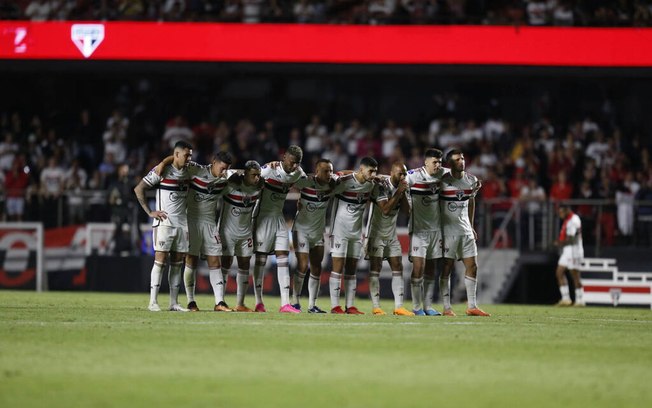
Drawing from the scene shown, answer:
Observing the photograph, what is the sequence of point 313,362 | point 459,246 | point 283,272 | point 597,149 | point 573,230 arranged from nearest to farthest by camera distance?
1. point 313,362
2. point 283,272
3. point 459,246
4. point 573,230
5. point 597,149

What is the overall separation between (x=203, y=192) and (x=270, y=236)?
44.5 inches

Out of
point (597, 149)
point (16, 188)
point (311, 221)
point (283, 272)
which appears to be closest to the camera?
point (283, 272)

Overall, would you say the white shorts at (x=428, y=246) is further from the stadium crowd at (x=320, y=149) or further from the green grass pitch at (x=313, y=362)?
the stadium crowd at (x=320, y=149)

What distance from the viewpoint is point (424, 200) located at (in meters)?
16.6

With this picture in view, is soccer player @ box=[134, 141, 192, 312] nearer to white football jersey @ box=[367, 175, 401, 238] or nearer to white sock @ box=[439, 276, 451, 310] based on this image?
white football jersey @ box=[367, 175, 401, 238]

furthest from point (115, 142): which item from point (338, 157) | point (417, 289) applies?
point (417, 289)

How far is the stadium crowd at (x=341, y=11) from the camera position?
1142 inches

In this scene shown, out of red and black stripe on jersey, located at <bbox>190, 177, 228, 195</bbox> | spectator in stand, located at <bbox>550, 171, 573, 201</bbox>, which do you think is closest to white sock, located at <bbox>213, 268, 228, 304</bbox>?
red and black stripe on jersey, located at <bbox>190, 177, 228, 195</bbox>

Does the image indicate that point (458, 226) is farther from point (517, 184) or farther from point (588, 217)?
point (517, 184)

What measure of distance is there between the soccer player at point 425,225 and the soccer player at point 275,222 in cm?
162

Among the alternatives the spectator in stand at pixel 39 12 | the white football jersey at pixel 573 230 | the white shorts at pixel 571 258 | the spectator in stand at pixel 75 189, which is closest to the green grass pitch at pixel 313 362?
the white shorts at pixel 571 258

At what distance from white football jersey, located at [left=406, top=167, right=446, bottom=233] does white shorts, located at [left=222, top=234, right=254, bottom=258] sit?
7.60 ft

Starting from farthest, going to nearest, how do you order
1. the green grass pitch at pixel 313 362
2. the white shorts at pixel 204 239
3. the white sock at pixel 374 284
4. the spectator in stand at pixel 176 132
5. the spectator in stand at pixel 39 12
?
1. the spectator in stand at pixel 176 132
2. the spectator in stand at pixel 39 12
3. the white sock at pixel 374 284
4. the white shorts at pixel 204 239
5. the green grass pitch at pixel 313 362

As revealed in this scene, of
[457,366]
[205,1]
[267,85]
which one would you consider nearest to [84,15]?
[205,1]
